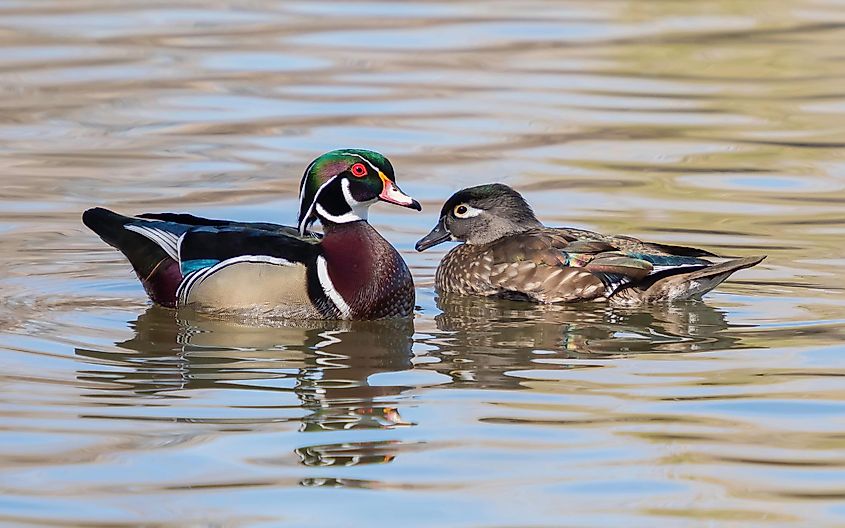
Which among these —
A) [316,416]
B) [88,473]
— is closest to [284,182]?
[316,416]

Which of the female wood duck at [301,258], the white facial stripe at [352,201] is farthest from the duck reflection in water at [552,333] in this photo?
the white facial stripe at [352,201]

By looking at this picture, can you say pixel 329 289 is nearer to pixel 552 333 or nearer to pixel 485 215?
pixel 552 333

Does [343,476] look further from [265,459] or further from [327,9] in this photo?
[327,9]

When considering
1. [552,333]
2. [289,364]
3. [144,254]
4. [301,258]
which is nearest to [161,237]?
[144,254]

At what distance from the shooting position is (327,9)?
70.7 feet

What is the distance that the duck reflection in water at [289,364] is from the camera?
750cm

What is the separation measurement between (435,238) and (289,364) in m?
2.92

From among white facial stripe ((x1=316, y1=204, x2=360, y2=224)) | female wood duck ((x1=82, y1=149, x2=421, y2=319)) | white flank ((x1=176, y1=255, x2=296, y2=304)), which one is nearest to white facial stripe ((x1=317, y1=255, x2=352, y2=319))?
female wood duck ((x1=82, y1=149, x2=421, y2=319))

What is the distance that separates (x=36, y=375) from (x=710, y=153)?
7861 millimetres

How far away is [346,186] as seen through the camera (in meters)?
10.0

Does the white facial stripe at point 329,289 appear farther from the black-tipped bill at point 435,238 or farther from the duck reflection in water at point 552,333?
the black-tipped bill at point 435,238

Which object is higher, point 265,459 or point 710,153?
point 710,153

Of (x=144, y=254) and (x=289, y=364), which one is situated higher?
(x=144, y=254)

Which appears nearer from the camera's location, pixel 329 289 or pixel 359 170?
pixel 329 289
